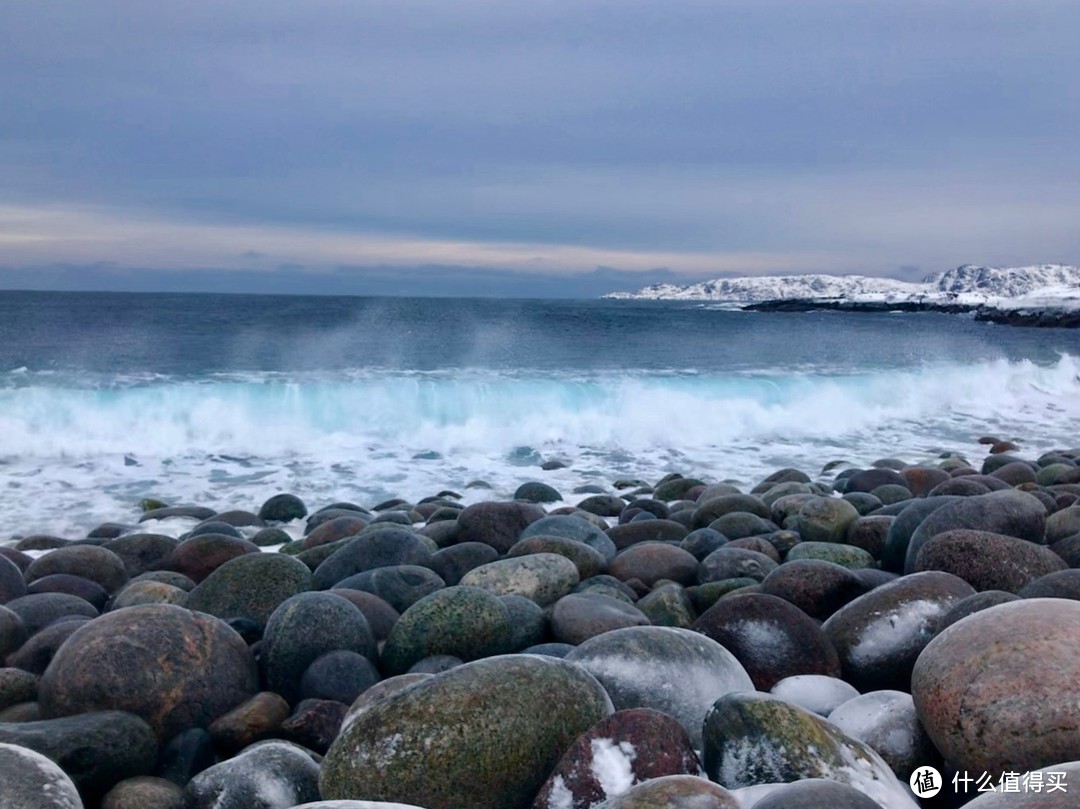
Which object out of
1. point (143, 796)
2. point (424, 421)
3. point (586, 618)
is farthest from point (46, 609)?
point (424, 421)

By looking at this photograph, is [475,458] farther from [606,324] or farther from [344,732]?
[606,324]

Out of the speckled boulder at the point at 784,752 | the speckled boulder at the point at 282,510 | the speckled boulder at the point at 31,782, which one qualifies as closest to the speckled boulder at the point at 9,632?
the speckled boulder at the point at 31,782

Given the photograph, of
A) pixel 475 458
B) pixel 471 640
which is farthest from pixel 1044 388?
pixel 471 640

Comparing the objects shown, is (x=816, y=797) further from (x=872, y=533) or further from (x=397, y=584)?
(x=872, y=533)

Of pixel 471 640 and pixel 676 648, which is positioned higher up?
pixel 676 648

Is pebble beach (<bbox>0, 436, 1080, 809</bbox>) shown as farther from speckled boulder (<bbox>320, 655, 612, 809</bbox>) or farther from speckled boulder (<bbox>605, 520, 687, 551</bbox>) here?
speckled boulder (<bbox>605, 520, 687, 551</bbox>)

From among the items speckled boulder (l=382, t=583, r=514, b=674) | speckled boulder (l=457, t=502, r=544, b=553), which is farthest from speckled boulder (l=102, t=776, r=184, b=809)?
speckled boulder (l=457, t=502, r=544, b=553)

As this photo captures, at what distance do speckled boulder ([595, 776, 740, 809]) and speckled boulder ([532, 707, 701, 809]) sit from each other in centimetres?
24

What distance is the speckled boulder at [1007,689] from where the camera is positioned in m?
2.66

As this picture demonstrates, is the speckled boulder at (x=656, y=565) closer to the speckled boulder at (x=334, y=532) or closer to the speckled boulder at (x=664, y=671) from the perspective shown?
the speckled boulder at (x=664, y=671)

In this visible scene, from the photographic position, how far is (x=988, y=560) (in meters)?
4.66

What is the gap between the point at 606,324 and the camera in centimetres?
5569

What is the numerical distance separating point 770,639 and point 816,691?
33cm

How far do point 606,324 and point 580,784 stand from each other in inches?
2104
